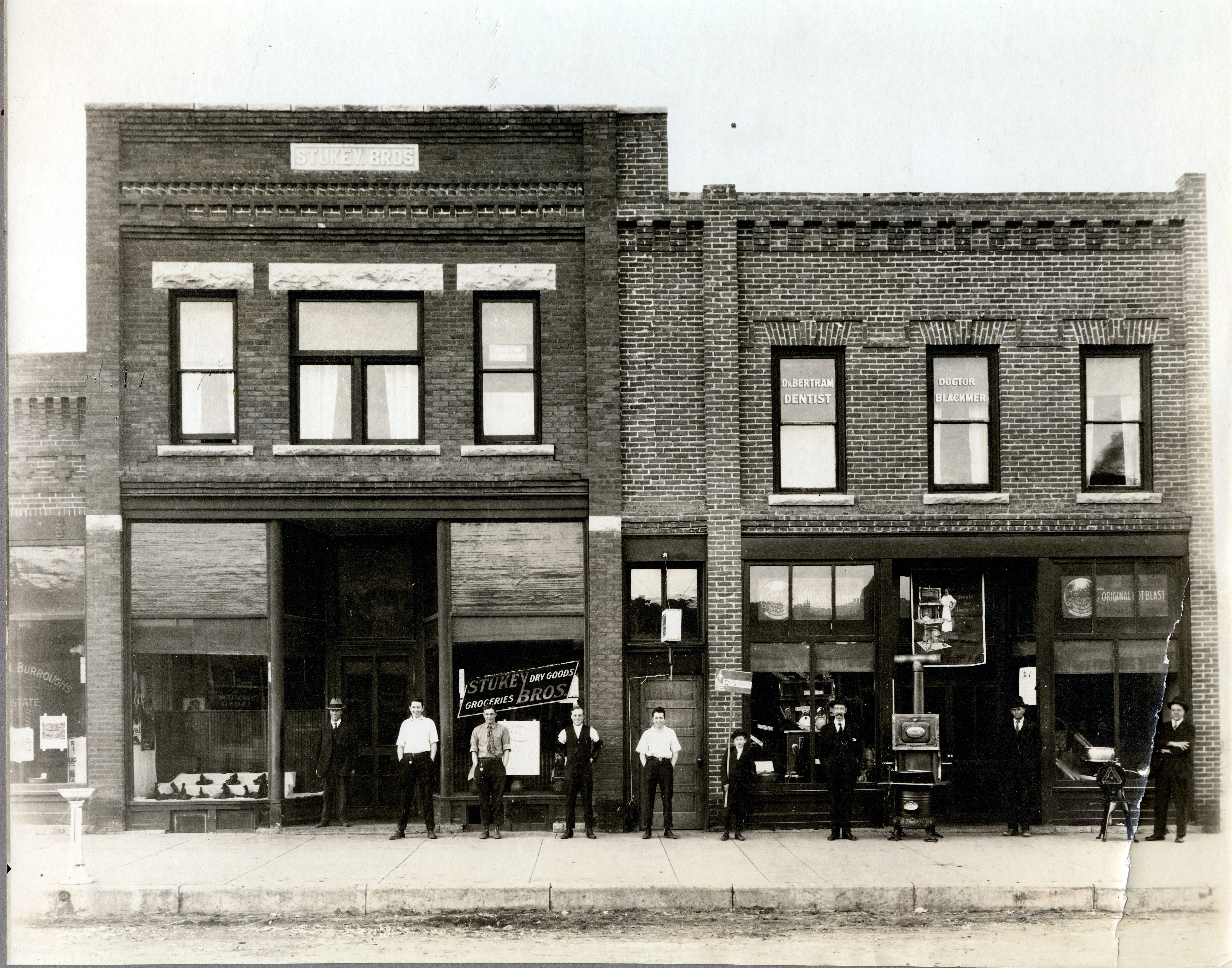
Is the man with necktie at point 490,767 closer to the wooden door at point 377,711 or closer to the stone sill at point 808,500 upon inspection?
the wooden door at point 377,711

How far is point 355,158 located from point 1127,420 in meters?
11.1

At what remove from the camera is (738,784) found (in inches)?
575

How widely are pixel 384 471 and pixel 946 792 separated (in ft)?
29.3

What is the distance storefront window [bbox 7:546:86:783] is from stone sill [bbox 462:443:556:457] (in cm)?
526

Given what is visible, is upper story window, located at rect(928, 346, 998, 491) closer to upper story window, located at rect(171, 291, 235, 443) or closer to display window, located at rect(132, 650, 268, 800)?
upper story window, located at rect(171, 291, 235, 443)

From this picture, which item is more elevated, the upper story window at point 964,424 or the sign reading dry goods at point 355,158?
the sign reading dry goods at point 355,158

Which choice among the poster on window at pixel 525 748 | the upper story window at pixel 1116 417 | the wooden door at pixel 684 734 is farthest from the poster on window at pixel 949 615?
the poster on window at pixel 525 748

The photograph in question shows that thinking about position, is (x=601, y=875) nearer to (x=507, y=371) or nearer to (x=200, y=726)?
(x=200, y=726)

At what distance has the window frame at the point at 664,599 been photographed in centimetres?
1562

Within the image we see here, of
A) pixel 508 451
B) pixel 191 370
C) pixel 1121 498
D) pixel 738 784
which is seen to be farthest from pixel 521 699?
pixel 1121 498

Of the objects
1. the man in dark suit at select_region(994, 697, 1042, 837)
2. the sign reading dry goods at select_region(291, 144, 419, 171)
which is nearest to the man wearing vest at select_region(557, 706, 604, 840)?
the man in dark suit at select_region(994, 697, 1042, 837)

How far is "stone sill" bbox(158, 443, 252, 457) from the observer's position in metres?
15.1

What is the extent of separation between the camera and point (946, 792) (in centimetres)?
1594

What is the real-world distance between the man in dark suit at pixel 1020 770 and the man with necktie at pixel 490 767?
666 cm
